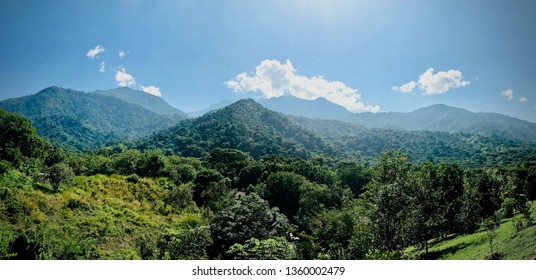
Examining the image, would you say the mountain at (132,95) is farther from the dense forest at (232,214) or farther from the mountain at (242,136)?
the mountain at (242,136)

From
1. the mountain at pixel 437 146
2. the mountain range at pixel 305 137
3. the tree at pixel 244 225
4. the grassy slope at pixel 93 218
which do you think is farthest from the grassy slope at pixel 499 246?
the mountain at pixel 437 146

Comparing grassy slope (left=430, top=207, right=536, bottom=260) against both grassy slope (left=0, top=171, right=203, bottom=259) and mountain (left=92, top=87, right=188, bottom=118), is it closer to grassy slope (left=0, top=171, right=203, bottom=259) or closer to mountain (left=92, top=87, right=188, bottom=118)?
grassy slope (left=0, top=171, right=203, bottom=259)

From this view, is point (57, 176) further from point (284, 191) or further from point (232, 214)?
point (284, 191)

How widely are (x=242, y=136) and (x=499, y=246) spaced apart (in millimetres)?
83247

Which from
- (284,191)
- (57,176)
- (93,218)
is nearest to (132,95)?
(284,191)

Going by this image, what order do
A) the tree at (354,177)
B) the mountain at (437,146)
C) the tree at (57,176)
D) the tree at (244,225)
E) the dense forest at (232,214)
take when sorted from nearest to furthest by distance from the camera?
the dense forest at (232,214) → the tree at (244,225) → the tree at (57,176) → the tree at (354,177) → the mountain at (437,146)

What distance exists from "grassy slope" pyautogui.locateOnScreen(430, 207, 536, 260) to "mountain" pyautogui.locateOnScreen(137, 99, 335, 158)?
6948 centimetres

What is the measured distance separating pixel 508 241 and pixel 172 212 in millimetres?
18459

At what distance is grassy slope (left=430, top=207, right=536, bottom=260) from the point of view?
7795 millimetres

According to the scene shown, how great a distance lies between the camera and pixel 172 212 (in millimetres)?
20984

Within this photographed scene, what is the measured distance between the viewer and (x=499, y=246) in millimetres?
9969

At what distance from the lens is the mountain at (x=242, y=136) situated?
285 feet

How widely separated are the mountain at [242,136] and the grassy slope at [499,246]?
69.5m

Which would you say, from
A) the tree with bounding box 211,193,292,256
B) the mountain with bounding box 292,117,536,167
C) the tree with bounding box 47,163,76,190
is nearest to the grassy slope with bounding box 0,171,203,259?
the tree with bounding box 47,163,76,190
